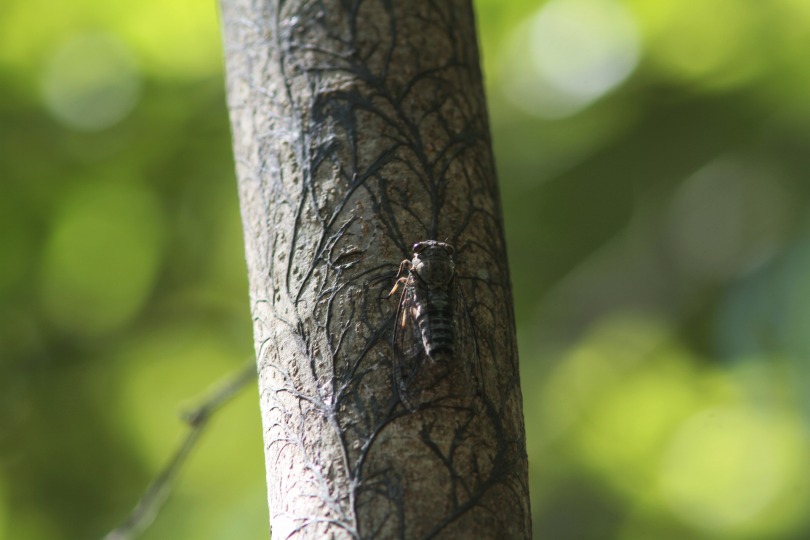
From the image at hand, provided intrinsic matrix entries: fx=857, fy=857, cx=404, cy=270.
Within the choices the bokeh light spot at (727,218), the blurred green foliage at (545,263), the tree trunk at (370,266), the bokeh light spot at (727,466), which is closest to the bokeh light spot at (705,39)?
the blurred green foliage at (545,263)

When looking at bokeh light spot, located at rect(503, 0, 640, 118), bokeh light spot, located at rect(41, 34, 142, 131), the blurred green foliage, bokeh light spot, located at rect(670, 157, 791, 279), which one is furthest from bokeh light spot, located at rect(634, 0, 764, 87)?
bokeh light spot, located at rect(41, 34, 142, 131)

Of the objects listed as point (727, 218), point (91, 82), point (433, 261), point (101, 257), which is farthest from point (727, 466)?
point (91, 82)

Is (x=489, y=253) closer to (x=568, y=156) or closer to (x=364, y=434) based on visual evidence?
(x=364, y=434)

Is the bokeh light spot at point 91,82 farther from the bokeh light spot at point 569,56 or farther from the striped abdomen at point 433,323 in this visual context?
the striped abdomen at point 433,323

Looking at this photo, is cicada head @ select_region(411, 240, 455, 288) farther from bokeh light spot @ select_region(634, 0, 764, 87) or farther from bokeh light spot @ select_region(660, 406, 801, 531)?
bokeh light spot @ select_region(634, 0, 764, 87)

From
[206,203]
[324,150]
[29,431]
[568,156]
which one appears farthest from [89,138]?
[324,150]

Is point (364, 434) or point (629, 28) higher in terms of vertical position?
point (629, 28)

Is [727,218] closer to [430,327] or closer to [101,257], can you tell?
[101,257]
